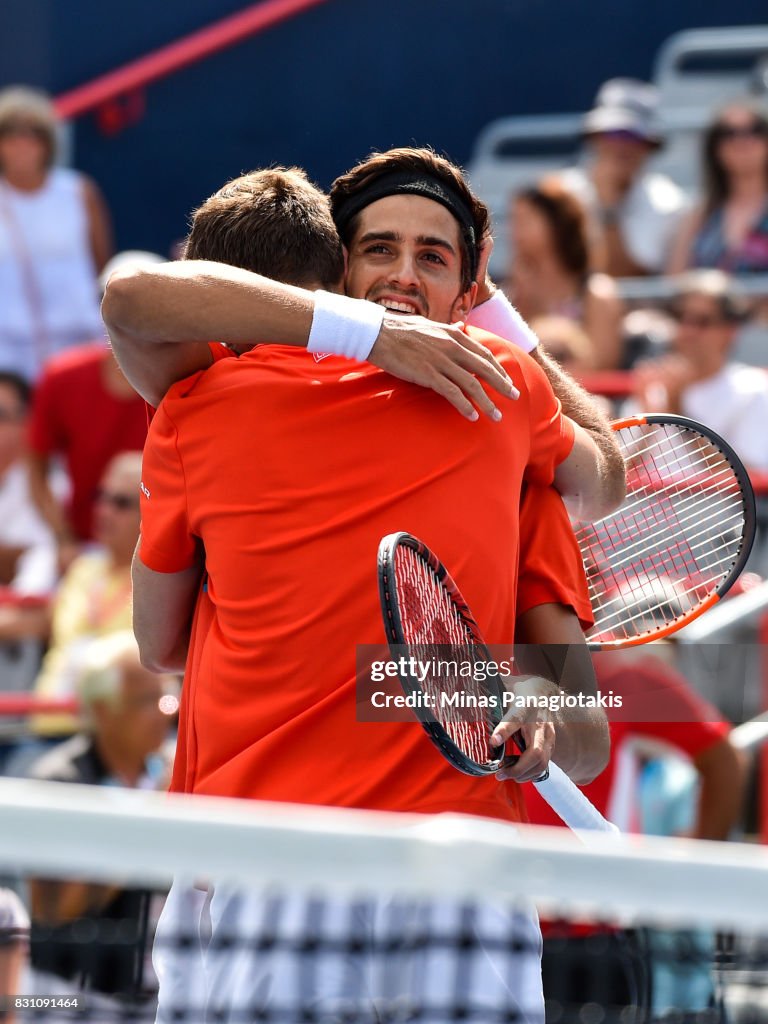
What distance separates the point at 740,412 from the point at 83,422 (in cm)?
258

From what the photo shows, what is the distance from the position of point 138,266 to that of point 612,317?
4.65 m

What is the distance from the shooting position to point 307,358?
2.81 meters

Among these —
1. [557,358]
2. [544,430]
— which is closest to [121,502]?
[557,358]

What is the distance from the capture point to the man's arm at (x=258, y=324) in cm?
269

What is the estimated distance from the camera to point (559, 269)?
7.24 metres

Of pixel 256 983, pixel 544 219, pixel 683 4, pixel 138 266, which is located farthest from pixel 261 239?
pixel 683 4

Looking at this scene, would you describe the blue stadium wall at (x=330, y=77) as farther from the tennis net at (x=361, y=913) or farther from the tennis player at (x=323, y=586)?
the tennis player at (x=323, y=586)

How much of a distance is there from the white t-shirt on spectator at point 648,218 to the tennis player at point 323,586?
5.77 m

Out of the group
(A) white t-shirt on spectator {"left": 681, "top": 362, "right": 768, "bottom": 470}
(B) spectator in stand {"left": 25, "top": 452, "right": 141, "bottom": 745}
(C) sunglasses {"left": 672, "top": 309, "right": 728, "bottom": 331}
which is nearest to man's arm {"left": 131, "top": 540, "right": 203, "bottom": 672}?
(B) spectator in stand {"left": 25, "top": 452, "right": 141, "bottom": 745}

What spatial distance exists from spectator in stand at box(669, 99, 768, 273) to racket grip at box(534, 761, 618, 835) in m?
5.43

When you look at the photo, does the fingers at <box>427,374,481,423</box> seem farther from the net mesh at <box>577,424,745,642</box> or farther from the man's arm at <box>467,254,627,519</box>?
the net mesh at <box>577,424,745,642</box>

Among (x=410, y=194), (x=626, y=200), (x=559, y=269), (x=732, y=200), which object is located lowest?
(x=410, y=194)

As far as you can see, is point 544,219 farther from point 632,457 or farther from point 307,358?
point 307,358

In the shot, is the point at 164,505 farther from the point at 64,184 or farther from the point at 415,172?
the point at 64,184
